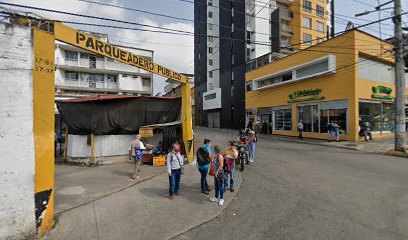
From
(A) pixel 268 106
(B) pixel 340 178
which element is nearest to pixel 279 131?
(A) pixel 268 106

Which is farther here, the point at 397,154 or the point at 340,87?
the point at 340,87

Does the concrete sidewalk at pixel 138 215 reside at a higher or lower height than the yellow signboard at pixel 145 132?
lower

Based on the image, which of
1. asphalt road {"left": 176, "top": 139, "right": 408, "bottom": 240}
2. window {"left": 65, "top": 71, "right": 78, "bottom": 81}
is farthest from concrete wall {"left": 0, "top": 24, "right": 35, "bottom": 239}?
window {"left": 65, "top": 71, "right": 78, "bottom": 81}

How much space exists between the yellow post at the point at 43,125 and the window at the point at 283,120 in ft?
69.2

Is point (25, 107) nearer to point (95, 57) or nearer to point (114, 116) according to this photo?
point (114, 116)

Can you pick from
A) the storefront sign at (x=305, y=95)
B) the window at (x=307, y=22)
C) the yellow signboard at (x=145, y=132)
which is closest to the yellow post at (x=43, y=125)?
the yellow signboard at (x=145, y=132)

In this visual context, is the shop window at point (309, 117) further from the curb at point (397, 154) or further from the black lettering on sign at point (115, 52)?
the black lettering on sign at point (115, 52)

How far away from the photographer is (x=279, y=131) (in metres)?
22.6

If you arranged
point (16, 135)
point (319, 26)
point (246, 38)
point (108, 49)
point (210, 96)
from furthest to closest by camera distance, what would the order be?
1. point (210, 96)
2. point (319, 26)
3. point (246, 38)
4. point (108, 49)
5. point (16, 135)

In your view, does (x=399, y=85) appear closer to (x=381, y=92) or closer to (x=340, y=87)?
(x=340, y=87)

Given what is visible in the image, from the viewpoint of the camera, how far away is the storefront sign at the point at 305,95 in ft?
58.9

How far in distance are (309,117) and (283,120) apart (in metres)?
3.40

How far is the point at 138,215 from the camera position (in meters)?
4.36

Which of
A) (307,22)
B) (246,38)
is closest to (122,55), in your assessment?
(246,38)
